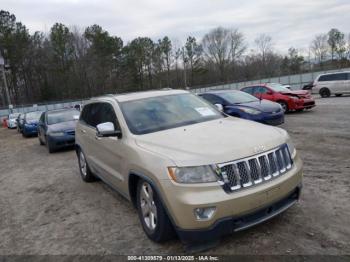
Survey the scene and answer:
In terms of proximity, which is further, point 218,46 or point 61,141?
point 218,46

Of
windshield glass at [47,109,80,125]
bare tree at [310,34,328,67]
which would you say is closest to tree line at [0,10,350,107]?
bare tree at [310,34,328,67]

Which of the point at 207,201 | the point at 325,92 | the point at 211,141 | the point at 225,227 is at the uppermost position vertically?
the point at 211,141

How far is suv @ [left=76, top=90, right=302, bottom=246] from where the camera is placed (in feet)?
11.2

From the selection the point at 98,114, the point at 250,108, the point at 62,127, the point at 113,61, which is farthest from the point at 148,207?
the point at 113,61

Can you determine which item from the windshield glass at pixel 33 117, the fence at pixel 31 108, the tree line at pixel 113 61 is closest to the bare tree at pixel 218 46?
the tree line at pixel 113 61

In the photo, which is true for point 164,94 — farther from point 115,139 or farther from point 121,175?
point 121,175

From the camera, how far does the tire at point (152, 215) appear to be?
372 centimetres

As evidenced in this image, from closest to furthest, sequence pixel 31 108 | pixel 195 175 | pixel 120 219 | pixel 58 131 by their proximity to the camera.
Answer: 1. pixel 195 175
2. pixel 120 219
3. pixel 58 131
4. pixel 31 108

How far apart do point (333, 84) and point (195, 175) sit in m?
22.6

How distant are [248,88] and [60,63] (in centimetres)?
5631

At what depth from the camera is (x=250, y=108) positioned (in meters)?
11.8

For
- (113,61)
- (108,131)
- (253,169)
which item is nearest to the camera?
(253,169)

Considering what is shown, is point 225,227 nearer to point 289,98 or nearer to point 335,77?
point 289,98

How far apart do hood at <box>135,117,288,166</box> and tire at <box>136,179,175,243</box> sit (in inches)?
19.4
